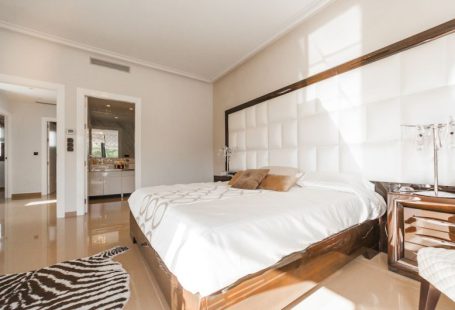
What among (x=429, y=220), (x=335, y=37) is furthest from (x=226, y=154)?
(x=429, y=220)

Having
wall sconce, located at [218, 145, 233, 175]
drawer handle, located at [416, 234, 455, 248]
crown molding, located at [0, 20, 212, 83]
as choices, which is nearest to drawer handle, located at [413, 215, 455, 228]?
drawer handle, located at [416, 234, 455, 248]

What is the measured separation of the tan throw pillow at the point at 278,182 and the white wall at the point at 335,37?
1.52m

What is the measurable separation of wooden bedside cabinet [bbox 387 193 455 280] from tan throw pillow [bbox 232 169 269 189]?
4.24 ft

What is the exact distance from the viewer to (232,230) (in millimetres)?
1124

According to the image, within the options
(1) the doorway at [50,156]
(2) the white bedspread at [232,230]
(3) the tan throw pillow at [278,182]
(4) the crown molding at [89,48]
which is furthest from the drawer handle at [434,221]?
(1) the doorway at [50,156]

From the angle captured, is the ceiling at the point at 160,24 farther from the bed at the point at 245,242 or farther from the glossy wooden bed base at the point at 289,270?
the glossy wooden bed base at the point at 289,270

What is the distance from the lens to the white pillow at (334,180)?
2.17 metres

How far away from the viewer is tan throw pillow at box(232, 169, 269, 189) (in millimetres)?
2559

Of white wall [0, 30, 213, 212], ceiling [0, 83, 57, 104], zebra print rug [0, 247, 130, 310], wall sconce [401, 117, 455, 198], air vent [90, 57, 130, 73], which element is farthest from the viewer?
ceiling [0, 83, 57, 104]

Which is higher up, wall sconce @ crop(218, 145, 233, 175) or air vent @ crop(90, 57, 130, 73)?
air vent @ crop(90, 57, 130, 73)

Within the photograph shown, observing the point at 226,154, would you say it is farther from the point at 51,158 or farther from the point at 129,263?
the point at 51,158

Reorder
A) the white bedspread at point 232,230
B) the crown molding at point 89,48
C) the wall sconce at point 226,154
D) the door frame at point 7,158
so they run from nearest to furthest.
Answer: the white bedspread at point 232,230 → the crown molding at point 89,48 → the wall sconce at point 226,154 → the door frame at point 7,158

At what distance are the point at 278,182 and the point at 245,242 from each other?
1394mm

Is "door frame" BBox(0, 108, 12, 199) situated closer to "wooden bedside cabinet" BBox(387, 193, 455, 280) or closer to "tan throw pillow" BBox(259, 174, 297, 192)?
"tan throw pillow" BBox(259, 174, 297, 192)
